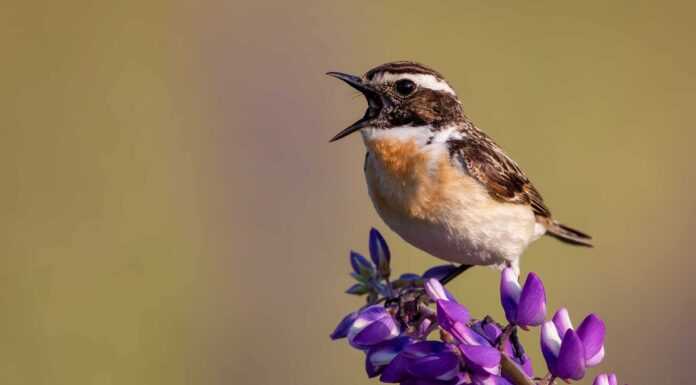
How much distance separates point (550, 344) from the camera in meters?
2.72

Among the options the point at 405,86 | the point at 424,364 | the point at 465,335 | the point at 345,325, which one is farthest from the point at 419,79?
the point at 424,364

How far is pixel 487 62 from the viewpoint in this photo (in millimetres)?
12992

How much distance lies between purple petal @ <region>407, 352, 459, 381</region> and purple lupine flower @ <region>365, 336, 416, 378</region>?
0.68 ft

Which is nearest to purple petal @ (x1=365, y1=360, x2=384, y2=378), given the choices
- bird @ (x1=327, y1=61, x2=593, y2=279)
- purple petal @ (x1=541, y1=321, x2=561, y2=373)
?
purple petal @ (x1=541, y1=321, x2=561, y2=373)

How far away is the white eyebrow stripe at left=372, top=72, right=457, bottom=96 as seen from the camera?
463 cm

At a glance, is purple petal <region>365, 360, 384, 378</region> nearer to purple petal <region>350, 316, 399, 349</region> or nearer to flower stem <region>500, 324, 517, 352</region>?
purple petal <region>350, 316, 399, 349</region>

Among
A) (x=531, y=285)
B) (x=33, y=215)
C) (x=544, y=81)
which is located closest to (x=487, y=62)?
(x=544, y=81)

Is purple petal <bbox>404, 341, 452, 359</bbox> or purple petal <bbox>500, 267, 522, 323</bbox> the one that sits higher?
purple petal <bbox>500, 267, 522, 323</bbox>

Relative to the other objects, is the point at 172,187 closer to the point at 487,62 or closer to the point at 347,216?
the point at 347,216

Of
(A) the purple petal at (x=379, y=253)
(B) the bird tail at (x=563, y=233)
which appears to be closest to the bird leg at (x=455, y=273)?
(B) the bird tail at (x=563, y=233)

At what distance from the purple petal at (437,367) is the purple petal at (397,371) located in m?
0.08

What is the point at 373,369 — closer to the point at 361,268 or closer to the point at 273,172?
the point at 361,268

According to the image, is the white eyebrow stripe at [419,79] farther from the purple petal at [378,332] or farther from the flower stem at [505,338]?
the flower stem at [505,338]

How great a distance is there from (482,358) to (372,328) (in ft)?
1.42
